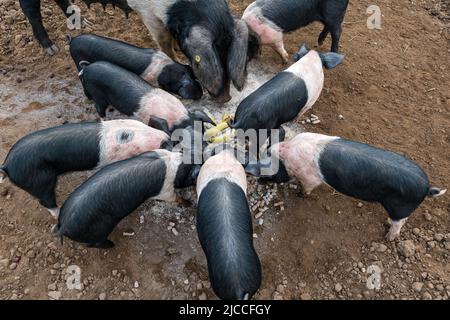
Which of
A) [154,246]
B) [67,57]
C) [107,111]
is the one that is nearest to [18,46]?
[67,57]

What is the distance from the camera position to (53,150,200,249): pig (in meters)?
3.35

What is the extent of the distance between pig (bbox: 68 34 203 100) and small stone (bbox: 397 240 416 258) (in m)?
2.54

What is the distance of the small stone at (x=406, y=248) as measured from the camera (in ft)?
12.0

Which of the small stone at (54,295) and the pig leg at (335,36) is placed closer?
the small stone at (54,295)

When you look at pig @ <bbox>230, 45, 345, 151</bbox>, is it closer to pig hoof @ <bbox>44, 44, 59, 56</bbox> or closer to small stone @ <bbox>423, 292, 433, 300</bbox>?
small stone @ <bbox>423, 292, 433, 300</bbox>

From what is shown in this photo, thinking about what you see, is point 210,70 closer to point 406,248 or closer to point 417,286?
point 406,248

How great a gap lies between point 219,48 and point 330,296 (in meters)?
2.69

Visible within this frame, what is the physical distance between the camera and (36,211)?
4.04 metres

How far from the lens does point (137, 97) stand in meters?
4.31

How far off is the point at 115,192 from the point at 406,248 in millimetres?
2542

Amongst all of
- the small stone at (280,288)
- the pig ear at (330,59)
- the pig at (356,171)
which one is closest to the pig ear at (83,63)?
the pig at (356,171)

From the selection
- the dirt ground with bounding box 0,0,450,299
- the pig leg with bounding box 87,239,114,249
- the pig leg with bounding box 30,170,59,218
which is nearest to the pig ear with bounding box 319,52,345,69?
the dirt ground with bounding box 0,0,450,299

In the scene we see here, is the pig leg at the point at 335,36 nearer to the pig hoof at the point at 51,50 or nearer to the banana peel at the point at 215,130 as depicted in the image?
the banana peel at the point at 215,130

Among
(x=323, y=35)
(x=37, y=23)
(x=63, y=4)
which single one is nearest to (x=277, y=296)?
(x=323, y=35)
